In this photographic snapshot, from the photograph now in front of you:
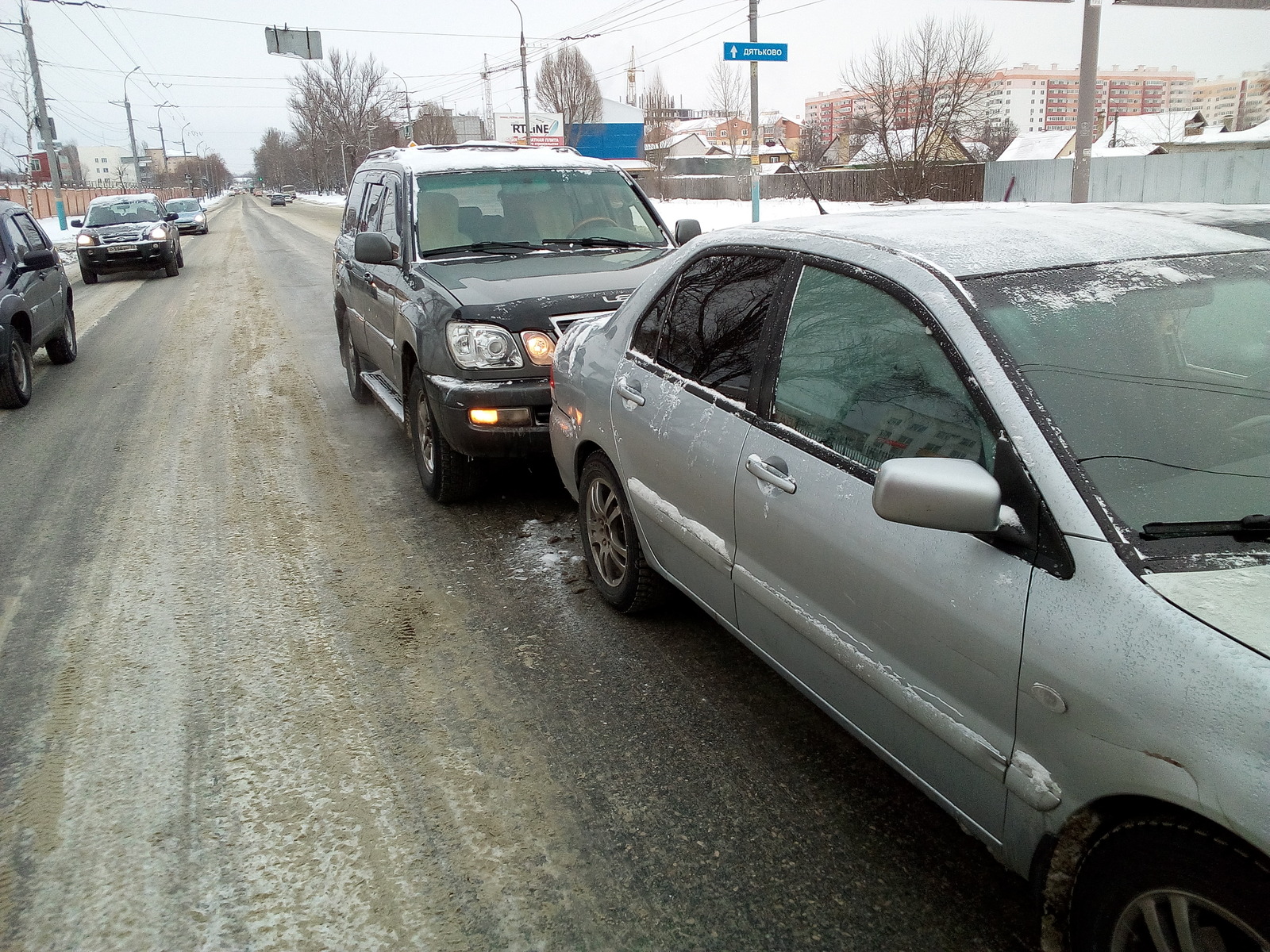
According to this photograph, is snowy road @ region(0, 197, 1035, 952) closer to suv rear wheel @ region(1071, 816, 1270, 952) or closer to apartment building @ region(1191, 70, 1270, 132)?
suv rear wheel @ region(1071, 816, 1270, 952)

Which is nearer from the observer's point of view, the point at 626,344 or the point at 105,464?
the point at 626,344

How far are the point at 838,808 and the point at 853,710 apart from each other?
1.45 ft

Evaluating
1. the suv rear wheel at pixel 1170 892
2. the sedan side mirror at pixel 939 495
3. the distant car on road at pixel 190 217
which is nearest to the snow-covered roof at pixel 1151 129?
the distant car on road at pixel 190 217

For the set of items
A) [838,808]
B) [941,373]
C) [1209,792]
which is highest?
[941,373]

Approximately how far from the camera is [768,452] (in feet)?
9.39

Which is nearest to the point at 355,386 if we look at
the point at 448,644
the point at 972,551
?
the point at 448,644

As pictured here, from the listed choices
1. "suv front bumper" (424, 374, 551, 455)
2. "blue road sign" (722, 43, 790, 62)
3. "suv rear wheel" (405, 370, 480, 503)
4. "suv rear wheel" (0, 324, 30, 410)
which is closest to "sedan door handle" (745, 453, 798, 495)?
"suv front bumper" (424, 374, 551, 455)

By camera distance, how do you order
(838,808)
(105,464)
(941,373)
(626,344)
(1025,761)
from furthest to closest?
(105,464)
(626,344)
(838,808)
(941,373)
(1025,761)

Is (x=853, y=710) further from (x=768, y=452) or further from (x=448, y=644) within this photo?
(x=448, y=644)

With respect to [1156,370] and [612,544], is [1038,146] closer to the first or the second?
[612,544]

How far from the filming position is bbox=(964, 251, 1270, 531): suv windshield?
6.83ft

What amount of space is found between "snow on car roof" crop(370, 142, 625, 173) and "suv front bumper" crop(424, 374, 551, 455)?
2.03 meters

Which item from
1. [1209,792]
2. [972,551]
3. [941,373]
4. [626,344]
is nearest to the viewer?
[1209,792]

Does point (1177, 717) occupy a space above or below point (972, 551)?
below
